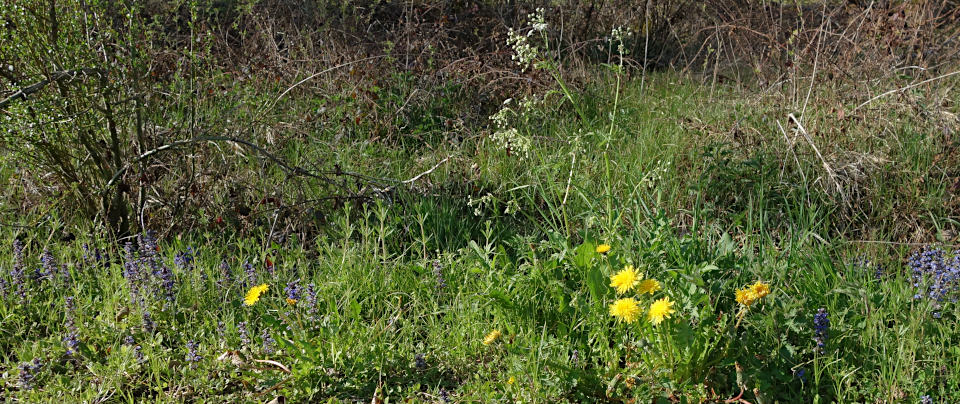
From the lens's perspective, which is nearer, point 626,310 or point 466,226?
point 626,310

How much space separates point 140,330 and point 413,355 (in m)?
1.04

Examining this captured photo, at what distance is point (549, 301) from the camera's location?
2842mm

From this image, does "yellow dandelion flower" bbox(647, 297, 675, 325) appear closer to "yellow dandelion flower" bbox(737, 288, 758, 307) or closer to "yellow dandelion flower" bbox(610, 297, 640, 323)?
"yellow dandelion flower" bbox(610, 297, 640, 323)

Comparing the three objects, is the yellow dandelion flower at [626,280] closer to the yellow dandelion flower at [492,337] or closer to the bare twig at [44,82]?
the yellow dandelion flower at [492,337]

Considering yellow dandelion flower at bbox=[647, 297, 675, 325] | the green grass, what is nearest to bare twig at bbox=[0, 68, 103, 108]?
the green grass

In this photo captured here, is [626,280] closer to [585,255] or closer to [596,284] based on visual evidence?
[596,284]

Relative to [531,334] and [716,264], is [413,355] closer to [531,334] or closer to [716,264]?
[531,334]

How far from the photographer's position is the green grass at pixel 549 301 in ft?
7.87

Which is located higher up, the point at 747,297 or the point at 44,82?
the point at 44,82

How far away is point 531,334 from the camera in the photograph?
2.64 metres

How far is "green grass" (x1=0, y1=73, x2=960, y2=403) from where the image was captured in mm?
2398

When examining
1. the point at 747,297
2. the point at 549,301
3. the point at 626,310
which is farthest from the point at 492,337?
the point at 747,297

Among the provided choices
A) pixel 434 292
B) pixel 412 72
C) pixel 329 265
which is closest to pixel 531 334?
pixel 434 292

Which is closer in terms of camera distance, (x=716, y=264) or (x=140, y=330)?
(x=716, y=264)
